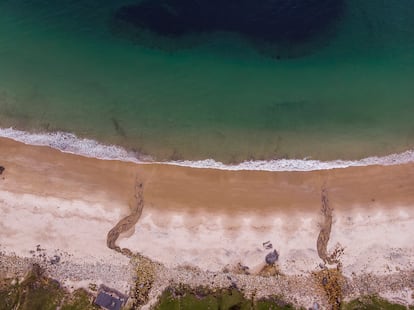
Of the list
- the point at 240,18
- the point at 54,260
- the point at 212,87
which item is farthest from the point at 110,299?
the point at 240,18

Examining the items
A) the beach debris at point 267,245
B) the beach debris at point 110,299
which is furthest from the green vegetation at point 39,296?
the beach debris at point 267,245

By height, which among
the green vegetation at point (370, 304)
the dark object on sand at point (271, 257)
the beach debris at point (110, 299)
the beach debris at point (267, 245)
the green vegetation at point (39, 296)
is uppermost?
the beach debris at point (267, 245)

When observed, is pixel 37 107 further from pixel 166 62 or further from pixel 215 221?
pixel 215 221

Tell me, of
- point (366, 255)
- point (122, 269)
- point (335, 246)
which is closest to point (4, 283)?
point (122, 269)

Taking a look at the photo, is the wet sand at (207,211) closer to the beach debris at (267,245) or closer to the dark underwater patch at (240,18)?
the beach debris at (267,245)

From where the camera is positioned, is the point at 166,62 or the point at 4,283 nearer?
the point at 4,283

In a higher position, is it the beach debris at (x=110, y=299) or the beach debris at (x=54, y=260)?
the beach debris at (x=54, y=260)

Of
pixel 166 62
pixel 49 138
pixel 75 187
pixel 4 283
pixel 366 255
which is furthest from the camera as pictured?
pixel 166 62
